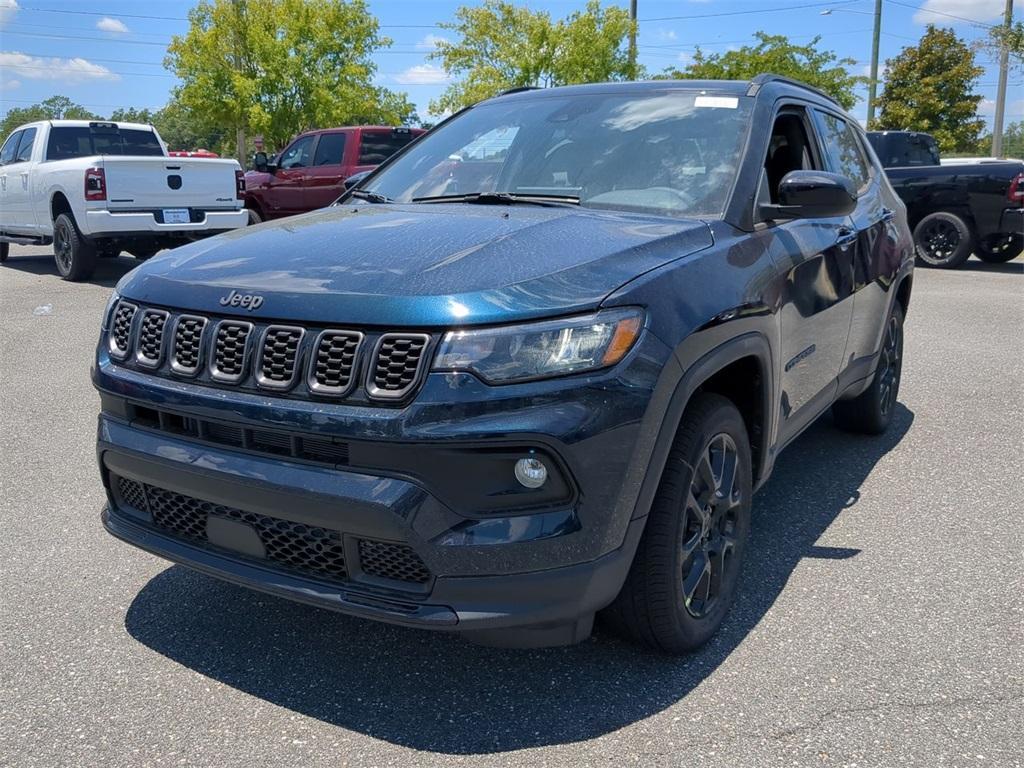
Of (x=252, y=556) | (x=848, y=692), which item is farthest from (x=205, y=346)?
(x=848, y=692)

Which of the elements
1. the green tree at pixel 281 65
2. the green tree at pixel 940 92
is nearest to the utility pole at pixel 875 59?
the green tree at pixel 940 92

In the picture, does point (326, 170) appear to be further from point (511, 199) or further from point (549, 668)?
point (549, 668)

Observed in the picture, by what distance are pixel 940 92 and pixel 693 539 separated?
137 feet

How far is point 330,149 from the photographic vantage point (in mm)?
14672

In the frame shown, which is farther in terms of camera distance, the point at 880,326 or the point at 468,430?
the point at 880,326

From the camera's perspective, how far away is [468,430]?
2242 mm

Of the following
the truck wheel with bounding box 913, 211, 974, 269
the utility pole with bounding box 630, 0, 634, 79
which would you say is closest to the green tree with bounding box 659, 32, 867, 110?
the utility pole with bounding box 630, 0, 634, 79

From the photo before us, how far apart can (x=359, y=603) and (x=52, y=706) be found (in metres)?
1.01

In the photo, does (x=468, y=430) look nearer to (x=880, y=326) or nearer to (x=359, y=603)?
(x=359, y=603)

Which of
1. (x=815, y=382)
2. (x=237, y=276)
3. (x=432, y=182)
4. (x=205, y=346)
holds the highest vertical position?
(x=432, y=182)

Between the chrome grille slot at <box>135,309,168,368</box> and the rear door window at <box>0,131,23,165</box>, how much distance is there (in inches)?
486

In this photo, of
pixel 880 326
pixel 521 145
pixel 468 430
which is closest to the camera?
pixel 468 430

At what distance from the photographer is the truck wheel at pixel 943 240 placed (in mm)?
13328

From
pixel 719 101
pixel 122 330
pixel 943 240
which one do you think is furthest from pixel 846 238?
pixel 943 240
